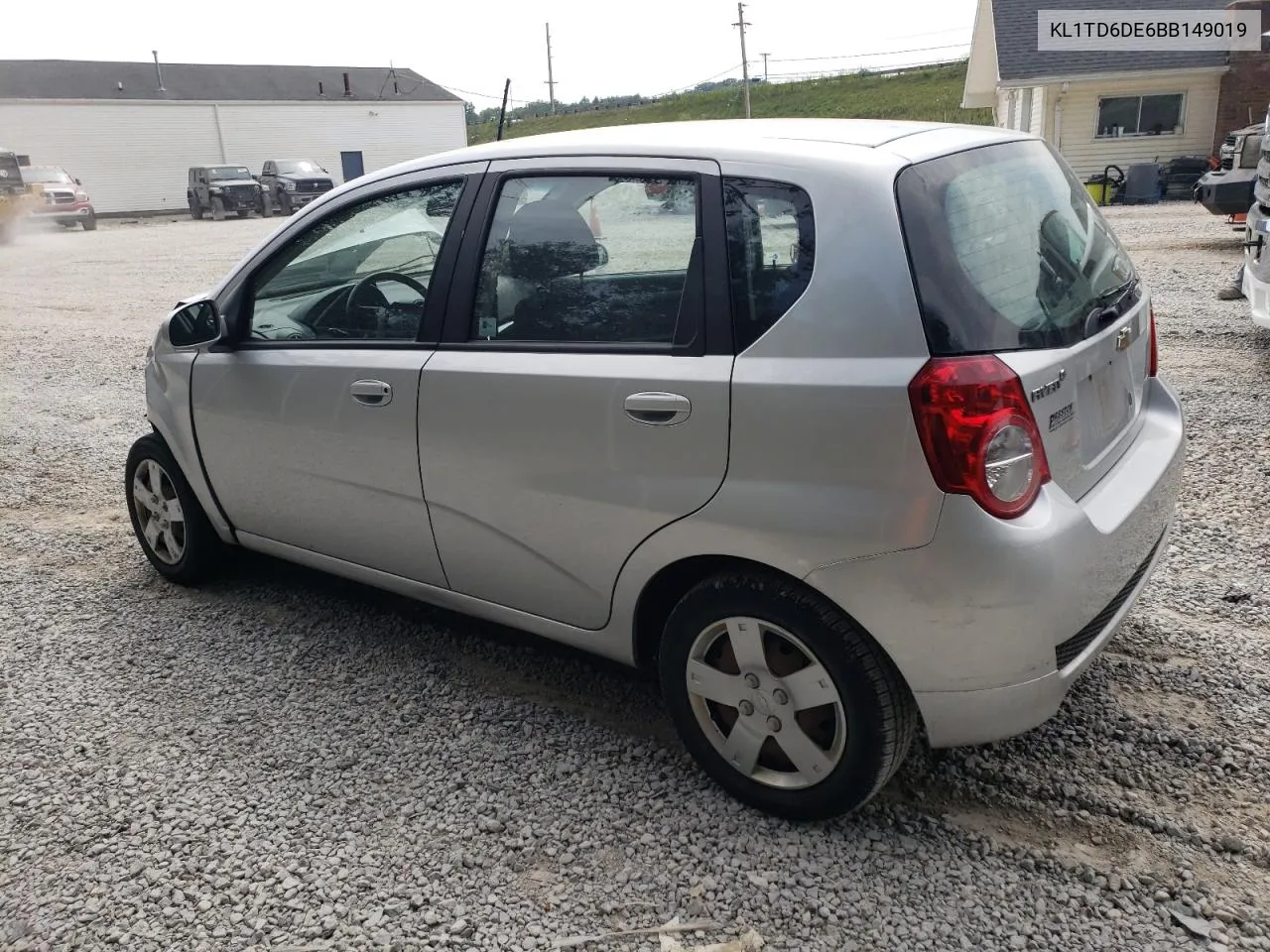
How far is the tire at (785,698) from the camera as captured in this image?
2.51 meters

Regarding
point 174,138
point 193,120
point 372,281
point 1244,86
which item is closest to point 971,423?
point 372,281

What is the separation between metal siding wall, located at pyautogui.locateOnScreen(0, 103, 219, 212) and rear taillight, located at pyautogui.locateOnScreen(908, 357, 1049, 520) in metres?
49.4

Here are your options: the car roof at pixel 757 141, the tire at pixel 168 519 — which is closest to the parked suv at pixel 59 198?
the tire at pixel 168 519

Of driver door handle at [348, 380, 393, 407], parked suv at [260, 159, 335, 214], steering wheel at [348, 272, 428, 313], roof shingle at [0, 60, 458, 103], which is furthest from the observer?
roof shingle at [0, 60, 458, 103]

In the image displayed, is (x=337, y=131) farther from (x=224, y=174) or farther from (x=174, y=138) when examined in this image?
(x=224, y=174)

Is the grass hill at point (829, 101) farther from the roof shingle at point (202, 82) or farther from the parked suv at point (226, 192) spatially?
the parked suv at point (226, 192)

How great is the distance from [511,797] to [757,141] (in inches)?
76.0

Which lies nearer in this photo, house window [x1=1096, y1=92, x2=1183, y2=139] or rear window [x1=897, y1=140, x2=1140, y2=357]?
rear window [x1=897, y1=140, x2=1140, y2=357]

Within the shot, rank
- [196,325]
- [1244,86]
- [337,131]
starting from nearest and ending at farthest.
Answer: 1. [196,325]
2. [1244,86]
3. [337,131]

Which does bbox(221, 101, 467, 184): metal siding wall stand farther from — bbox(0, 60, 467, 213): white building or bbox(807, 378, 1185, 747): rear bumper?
bbox(807, 378, 1185, 747): rear bumper

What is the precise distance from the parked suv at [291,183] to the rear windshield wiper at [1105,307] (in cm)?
3594

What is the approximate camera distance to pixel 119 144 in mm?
45031

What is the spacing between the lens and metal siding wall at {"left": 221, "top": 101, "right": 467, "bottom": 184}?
48406 millimetres

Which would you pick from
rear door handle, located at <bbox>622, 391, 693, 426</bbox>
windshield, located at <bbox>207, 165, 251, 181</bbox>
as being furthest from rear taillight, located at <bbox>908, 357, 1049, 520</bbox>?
windshield, located at <bbox>207, 165, 251, 181</bbox>
